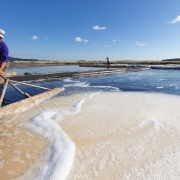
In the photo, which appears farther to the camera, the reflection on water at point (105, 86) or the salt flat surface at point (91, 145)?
the reflection on water at point (105, 86)

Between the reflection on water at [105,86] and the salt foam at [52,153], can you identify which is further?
the reflection on water at [105,86]

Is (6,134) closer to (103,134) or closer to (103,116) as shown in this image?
(103,134)

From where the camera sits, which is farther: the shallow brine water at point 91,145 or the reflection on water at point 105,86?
the reflection on water at point 105,86

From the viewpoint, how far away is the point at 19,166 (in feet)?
8.78

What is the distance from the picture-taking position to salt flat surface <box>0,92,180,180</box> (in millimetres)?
2555

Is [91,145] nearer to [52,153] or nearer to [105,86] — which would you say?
[52,153]

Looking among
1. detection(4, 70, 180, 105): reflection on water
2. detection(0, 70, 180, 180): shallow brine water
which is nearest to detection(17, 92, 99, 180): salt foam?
detection(0, 70, 180, 180): shallow brine water

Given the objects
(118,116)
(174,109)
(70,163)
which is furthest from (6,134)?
(174,109)

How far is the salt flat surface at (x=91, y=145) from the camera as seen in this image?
2.55 m

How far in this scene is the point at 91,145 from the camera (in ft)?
10.9

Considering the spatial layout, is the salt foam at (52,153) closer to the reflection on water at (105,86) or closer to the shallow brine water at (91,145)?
the shallow brine water at (91,145)

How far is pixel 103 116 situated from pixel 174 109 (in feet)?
8.14

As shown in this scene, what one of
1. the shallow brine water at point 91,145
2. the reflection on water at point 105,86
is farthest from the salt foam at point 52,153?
the reflection on water at point 105,86

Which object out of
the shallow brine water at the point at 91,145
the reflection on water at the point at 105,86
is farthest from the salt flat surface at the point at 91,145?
the reflection on water at the point at 105,86
